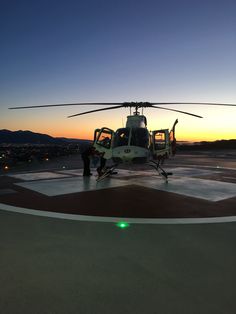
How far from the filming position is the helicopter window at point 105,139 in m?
13.0

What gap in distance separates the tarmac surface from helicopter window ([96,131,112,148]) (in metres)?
4.45

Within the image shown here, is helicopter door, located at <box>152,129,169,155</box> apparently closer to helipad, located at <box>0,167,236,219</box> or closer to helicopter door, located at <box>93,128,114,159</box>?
helipad, located at <box>0,167,236,219</box>

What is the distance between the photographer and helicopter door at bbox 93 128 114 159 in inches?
508

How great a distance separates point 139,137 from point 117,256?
8.42 meters

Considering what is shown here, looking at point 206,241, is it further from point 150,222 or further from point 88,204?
point 88,204

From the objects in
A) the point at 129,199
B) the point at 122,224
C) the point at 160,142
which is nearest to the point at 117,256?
the point at 122,224

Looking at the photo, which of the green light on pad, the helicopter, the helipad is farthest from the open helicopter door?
the green light on pad

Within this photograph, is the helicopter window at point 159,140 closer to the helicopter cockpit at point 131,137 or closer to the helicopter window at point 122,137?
the helicopter cockpit at point 131,137

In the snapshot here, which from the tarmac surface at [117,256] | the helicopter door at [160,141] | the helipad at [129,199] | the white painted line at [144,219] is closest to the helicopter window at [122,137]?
the helicopter door at [160,141]

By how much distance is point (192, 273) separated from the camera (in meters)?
4.12

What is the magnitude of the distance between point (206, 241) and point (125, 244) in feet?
5.88

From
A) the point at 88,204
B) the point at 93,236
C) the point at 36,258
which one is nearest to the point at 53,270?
the point at 36,258

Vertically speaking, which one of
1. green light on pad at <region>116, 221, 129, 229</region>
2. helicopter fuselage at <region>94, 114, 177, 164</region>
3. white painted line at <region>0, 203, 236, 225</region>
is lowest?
green light on pad at <region>116, 221, 129, 229</region>

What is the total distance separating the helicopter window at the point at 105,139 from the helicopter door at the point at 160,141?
2474 mm
